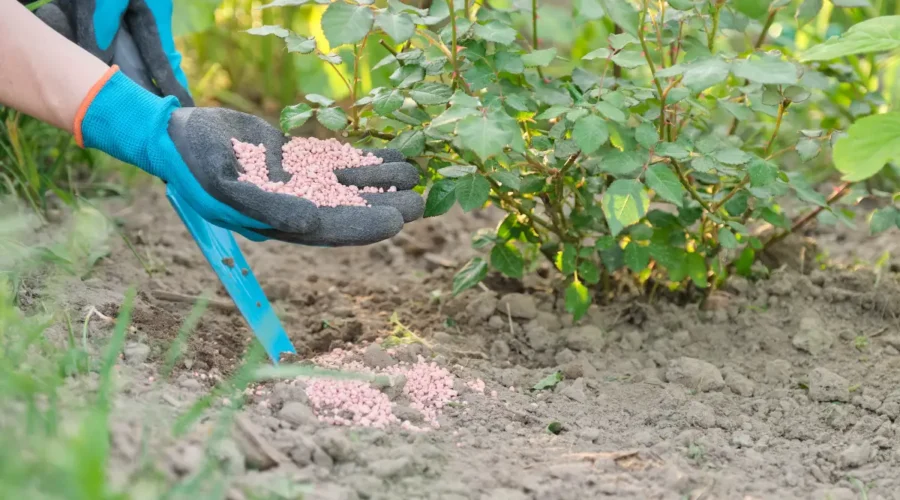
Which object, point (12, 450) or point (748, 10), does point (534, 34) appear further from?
point (12, 450)

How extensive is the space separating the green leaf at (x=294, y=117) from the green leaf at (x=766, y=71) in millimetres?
730

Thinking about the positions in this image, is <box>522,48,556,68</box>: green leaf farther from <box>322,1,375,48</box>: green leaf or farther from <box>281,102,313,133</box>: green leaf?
<box>281,102,313,133</box>: green leaf

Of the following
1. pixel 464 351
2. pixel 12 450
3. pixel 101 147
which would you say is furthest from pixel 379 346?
pixel 12 450

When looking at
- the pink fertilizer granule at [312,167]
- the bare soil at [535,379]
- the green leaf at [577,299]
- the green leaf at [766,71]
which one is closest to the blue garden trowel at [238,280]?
the bare soil at [535,379]

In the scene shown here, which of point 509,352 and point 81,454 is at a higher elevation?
point 81,454

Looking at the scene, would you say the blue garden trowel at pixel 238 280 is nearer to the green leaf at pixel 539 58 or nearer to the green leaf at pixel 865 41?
the green leaf at pixel 539 58

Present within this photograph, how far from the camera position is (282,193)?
1.52 metres

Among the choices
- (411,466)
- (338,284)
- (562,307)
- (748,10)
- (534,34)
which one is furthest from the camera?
(338,284)

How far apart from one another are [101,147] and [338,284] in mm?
692

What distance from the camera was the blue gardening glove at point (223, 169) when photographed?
1502 mm

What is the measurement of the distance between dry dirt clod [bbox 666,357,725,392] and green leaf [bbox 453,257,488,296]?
424mm

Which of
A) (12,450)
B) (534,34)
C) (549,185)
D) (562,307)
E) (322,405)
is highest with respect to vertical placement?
(534,34)

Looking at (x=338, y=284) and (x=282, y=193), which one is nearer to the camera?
(x=282, y=193)

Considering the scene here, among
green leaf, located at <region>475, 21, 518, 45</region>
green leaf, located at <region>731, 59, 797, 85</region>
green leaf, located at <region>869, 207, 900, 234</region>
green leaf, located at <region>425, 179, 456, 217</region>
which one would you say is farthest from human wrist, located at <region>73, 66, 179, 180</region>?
green leaf, located at <region>869, 207, 900, 234</region>
